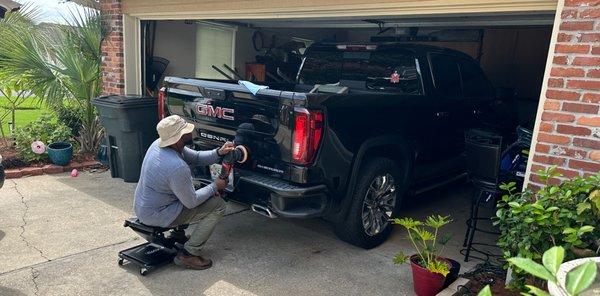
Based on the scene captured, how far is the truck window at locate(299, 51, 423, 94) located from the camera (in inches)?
191

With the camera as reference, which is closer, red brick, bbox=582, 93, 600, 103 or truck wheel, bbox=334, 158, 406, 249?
red brick, bbox=582, 93, 600, 103

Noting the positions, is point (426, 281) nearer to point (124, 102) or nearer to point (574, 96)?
point (574, 96)

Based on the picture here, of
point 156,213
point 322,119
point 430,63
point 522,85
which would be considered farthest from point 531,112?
point 156,213

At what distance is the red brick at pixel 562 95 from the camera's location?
300 cm

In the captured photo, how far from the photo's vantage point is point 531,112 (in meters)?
9.12

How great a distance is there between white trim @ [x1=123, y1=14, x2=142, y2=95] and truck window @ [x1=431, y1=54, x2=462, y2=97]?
14.8 ft

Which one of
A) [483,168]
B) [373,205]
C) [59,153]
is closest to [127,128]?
[59,153]

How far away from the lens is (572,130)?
3029mm

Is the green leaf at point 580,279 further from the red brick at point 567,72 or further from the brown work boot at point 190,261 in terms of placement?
the brown work boot at point 190,261

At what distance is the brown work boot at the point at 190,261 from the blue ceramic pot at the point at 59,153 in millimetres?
3573

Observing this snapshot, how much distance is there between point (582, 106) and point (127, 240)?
3.93 m

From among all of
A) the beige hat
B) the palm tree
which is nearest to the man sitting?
the beige hat

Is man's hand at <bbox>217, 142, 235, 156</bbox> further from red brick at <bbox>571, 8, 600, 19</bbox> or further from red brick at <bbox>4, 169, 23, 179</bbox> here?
red brick at <bbox>4, 169, 23, 179</bbox>

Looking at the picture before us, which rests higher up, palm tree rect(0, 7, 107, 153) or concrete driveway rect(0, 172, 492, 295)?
palm tree rect(0, 7, 107, 153)
